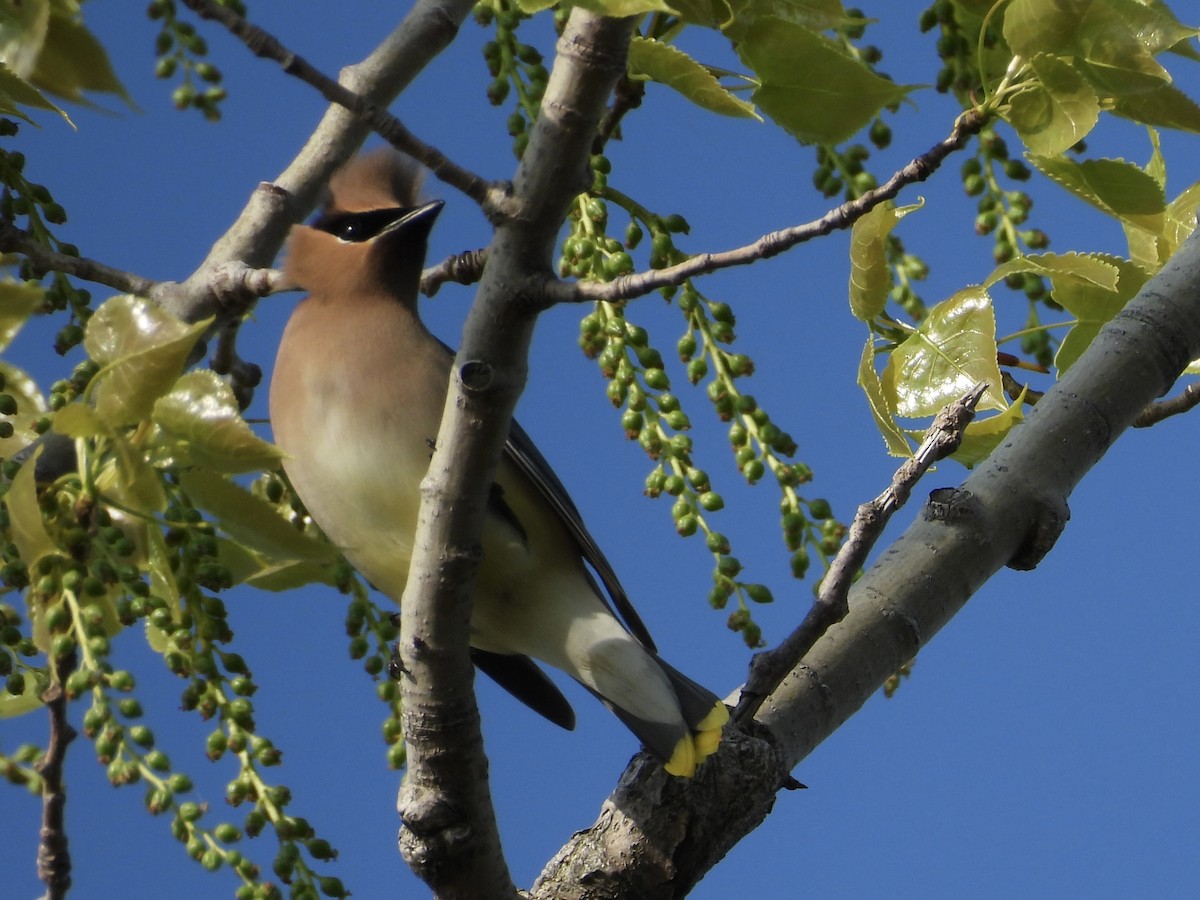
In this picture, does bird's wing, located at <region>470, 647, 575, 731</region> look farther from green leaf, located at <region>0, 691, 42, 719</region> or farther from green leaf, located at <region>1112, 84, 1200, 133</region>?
green leaf, located at <region>1112, 84, 1200, 133</region>

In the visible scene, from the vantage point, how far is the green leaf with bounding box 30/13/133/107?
1901 millimetres

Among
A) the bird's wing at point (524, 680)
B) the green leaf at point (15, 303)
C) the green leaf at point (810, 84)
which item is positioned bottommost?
the green leaf at point (810, 84)

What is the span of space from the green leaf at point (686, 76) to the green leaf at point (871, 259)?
1.53 feet

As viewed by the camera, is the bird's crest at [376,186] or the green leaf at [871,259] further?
the bird's crest at [376,186]

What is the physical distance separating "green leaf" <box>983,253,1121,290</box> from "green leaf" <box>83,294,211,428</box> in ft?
3.69

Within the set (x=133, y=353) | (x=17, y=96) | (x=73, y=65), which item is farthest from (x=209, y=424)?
(x=73, y=65)

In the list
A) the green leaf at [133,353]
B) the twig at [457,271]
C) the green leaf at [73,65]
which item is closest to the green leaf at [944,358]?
the twig at [457,271]

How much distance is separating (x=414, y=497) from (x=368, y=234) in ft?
2.36

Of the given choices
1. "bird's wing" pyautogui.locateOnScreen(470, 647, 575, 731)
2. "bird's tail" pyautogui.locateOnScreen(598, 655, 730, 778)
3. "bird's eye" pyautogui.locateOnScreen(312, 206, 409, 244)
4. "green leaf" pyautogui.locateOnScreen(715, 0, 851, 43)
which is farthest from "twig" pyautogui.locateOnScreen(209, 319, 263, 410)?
"green leaf" pyautogui.locateOnScreen(715, 0, 851, 43)

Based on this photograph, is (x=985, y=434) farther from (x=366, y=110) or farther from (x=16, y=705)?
(x=16, y=705)

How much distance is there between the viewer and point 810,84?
5.19 ft

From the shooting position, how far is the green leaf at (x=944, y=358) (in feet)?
6.57

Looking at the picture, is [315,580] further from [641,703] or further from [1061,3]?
[1061,3]

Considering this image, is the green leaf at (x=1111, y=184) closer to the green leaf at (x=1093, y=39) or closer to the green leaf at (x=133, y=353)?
the green leaf at (x=1093, y=39)
